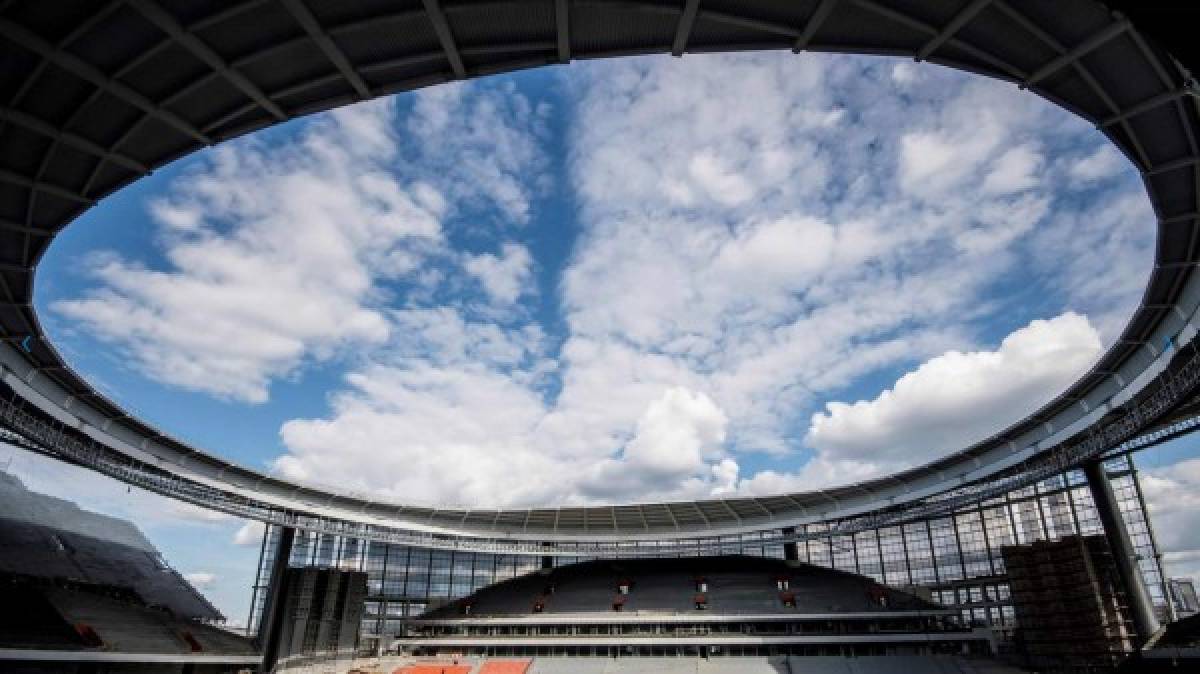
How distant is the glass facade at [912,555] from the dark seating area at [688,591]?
2054 mm

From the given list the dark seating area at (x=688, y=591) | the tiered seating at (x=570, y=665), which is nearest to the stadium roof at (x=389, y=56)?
the dark seating area at (x=688, y=591)

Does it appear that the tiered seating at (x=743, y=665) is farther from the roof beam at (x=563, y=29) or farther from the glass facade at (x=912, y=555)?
the roof beam at (x=563, y=29)

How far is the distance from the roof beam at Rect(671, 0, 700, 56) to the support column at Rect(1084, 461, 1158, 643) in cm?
3820

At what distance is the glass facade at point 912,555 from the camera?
148ft

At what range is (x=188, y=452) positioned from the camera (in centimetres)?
4262

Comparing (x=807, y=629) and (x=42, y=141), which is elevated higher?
(x=42, y=141)

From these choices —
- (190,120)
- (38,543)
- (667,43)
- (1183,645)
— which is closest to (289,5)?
(190,120)

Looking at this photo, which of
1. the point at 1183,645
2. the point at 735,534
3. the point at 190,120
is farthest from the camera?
the point at 735,534

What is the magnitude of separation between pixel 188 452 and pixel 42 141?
32.0 metres

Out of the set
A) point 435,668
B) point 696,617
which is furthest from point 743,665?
point 435,668

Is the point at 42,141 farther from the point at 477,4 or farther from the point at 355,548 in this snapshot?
the point at 355,548

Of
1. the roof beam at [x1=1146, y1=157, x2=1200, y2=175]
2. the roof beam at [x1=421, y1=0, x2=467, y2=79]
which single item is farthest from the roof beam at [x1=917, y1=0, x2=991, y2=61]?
the roof beam at [x1=421, y1=0, x2=467, y2=79]

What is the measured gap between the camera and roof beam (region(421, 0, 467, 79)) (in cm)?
1203

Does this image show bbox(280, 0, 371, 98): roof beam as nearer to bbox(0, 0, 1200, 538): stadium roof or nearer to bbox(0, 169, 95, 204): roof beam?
bbox(0, 0, 1200, 538): stadium roof
